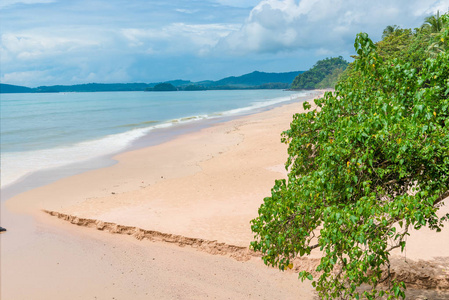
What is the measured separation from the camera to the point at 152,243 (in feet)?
39.0

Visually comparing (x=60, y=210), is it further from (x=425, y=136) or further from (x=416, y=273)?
(x=425, y=136)

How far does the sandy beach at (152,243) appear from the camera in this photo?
31.4 feet

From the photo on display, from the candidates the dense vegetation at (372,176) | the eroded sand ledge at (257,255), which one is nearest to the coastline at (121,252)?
the eroded sand ledge at (257,255)

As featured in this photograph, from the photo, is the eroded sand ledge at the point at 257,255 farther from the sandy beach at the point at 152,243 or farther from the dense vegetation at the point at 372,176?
the dense vegetation at the point at 372,176

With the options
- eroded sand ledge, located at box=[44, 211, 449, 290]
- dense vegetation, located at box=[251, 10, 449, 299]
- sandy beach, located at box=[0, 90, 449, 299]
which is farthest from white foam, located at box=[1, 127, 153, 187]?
dense vegetation, located at box=[251, 10, 449, 299]

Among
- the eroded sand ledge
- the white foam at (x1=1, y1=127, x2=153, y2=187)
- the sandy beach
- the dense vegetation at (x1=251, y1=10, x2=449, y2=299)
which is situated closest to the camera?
the dense vegetation at (x1=251, y1=10, x2=449, y2=299)

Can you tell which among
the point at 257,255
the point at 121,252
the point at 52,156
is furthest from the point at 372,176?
the point at 52,156

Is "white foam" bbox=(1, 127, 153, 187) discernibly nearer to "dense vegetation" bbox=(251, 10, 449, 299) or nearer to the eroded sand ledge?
the eroded sand ledge

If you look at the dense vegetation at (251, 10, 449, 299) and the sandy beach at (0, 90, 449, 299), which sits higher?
the dense vegetation at (251, 10, 449, 299)

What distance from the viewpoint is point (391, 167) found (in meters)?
4.95

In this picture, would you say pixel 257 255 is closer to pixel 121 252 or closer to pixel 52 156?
pixel 121 252

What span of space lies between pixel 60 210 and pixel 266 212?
1187 centimetres

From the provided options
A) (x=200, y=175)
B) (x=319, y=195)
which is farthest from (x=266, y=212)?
(x=200, y=175)

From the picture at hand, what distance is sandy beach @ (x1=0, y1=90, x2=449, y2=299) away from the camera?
956cm
